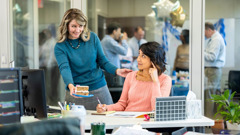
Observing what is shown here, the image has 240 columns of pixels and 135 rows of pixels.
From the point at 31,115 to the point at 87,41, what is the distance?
1257 millimetres

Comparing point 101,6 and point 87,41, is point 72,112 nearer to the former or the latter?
point 87,41

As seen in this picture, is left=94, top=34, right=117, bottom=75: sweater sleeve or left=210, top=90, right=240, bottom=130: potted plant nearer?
left=94, top=34, right=117, bottom=75: sweater sleeve

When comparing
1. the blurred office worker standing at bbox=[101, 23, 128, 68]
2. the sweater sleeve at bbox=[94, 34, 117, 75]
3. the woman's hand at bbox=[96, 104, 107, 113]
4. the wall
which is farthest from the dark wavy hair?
the wall

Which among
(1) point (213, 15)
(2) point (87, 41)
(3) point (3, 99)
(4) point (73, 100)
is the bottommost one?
(4) point (73, 100)

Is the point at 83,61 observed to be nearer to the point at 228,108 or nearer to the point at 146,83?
the point at 146,83

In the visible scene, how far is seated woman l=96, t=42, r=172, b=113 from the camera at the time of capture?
10.1ft

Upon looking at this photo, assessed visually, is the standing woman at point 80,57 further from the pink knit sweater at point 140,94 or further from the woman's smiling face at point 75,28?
the pink knit sweater at point 140,94

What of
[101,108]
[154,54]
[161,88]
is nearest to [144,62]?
[154,54]

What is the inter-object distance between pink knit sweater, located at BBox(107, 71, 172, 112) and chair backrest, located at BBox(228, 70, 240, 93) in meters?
1.45

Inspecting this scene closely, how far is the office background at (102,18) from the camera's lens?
4.21 metres

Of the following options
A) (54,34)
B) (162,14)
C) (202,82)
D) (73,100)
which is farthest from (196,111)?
(54,34)

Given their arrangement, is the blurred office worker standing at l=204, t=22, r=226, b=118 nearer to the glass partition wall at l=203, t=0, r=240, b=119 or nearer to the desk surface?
the glass partition wall at l=203, t=0, r=240, b=119

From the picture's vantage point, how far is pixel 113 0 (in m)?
4.61

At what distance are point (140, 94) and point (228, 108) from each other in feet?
4.36
